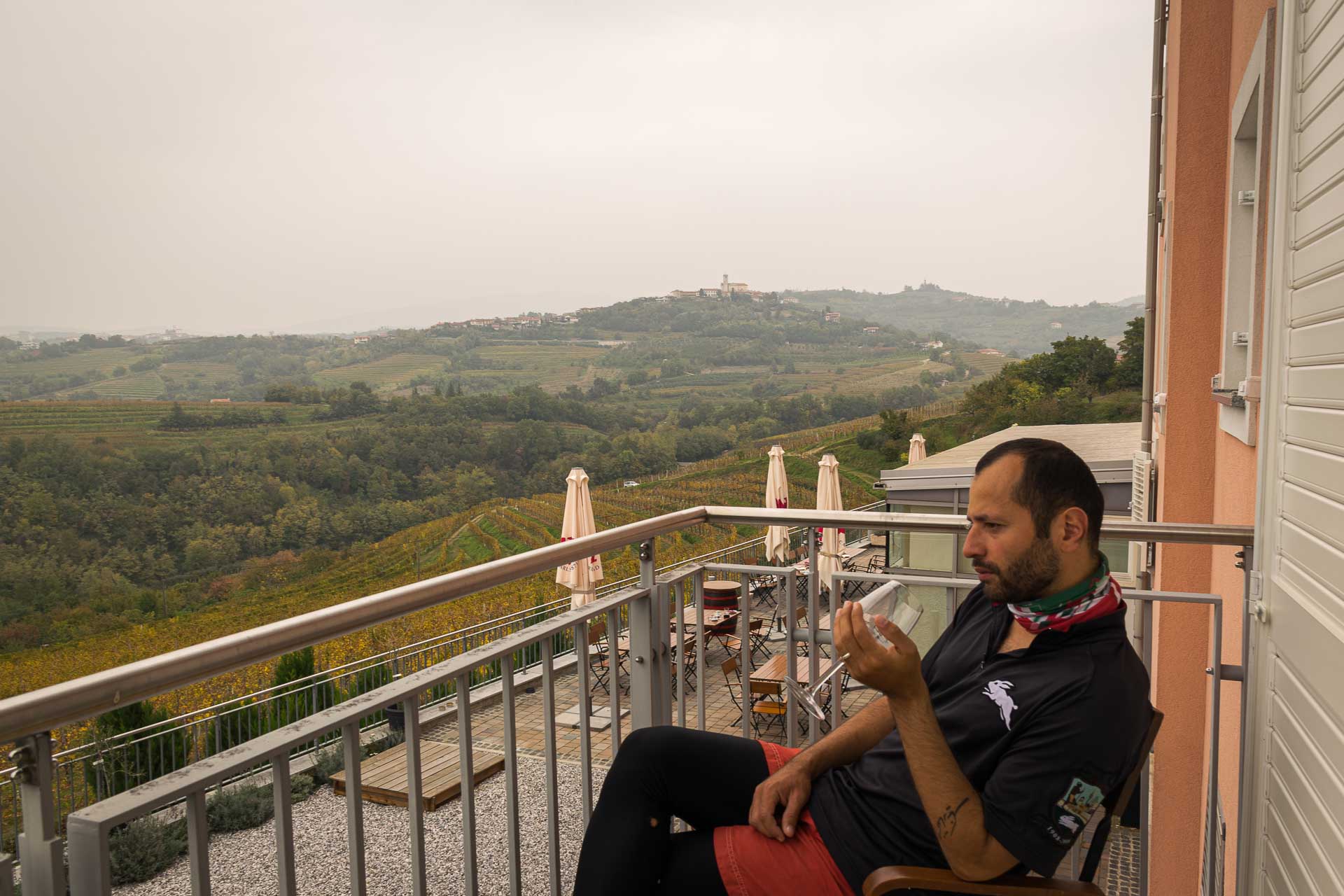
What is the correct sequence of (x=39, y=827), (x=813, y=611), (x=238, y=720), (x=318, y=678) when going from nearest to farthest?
(x=39, y=827), (x=813, y=611), (x=238, y=720), (x=318, y=678)

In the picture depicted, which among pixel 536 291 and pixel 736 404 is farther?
pixel 536 291

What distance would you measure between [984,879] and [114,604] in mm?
42162

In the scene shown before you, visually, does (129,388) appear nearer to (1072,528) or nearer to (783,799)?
(783,799)

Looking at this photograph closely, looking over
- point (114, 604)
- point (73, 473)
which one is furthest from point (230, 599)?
point (73, 473)

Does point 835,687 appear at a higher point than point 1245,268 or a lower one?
lower

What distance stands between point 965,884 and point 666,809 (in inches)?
20.5

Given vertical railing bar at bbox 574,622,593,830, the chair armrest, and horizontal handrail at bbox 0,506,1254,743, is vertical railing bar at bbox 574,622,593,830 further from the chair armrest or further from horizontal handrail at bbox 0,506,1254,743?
the chair armrest

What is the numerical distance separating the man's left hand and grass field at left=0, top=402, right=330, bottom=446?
150 ft

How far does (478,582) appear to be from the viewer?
5.15 ft

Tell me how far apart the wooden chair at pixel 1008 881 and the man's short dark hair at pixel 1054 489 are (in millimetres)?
317

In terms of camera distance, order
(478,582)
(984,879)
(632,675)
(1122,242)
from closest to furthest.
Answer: (984,879) → (478,582) → (632,675) → (1122,242)

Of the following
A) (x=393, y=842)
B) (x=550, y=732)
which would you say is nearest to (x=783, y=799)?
Result: (x=550, y=732)

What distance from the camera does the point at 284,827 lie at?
4.01 feet

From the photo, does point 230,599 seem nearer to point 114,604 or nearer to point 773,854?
point 114,604
